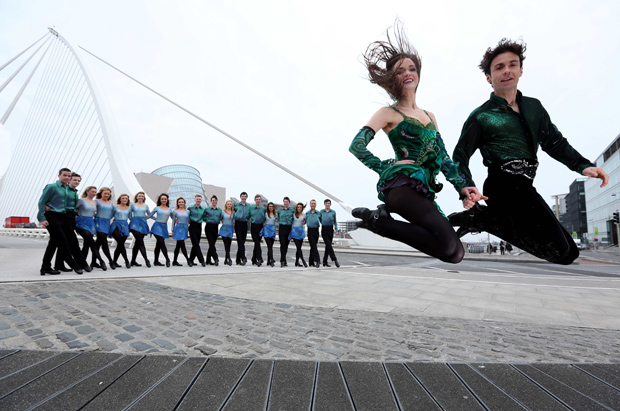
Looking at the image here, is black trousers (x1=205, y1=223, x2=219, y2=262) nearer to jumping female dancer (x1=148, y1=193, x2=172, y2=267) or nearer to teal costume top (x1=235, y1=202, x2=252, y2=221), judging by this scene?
teal costume top (x1=235, y1=202, x2=252, y2=221)

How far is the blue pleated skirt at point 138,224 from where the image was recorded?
9.04 metres

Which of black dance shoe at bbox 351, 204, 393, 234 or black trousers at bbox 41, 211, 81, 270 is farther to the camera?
black trousers at bbox 41, 211, 81, 270

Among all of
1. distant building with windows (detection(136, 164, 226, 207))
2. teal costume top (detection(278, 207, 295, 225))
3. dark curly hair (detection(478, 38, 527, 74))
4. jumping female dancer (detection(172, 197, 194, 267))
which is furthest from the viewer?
distant building with windows (detection(136, 164, 226, 207))

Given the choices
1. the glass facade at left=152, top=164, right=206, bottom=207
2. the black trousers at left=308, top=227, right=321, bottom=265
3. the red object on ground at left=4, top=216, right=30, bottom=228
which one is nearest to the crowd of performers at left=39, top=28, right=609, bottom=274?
the black trousers at left=308, top=227, right=321, bottom=265

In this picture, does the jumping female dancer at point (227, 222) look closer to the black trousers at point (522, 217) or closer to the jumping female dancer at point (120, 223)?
the jumping female dancer at point (120, 223)

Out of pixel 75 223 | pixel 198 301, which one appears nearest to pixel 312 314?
pixel 198 301

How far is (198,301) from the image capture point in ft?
16.2

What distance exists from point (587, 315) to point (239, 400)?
5435 mm

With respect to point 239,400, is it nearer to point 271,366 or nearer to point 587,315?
point 271,366

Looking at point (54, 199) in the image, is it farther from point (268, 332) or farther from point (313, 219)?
point (313, 219)

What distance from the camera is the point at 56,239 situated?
6.77 meters

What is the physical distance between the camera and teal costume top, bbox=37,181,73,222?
21.6ft

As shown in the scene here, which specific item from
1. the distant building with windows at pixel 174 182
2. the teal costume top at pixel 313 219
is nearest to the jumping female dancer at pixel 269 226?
the teal costume top at pixel 313 219

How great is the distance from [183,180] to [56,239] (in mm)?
75227
